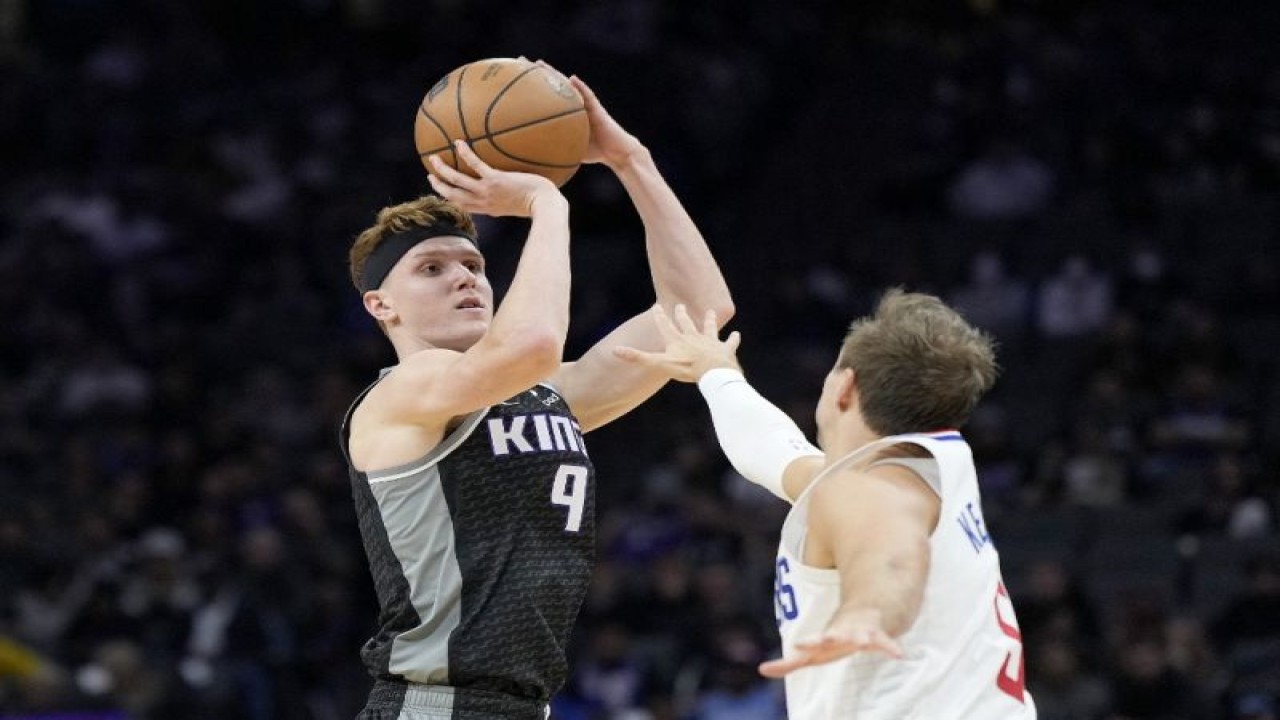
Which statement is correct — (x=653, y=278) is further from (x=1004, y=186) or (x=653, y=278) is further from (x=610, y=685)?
(x=1004, y=186)

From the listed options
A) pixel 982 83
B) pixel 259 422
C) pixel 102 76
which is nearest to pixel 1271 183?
pixel 982 83

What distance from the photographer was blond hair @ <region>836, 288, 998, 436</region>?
388 centimetres

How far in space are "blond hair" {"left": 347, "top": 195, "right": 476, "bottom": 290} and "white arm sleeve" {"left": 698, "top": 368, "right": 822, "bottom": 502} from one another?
3.08 ft

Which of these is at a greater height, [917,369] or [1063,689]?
[917,369]

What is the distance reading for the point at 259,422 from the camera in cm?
1467

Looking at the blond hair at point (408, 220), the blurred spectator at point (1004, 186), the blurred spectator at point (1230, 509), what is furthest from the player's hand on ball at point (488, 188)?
the blurred spectator at point (1004, 186)

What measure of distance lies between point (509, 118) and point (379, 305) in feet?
1.98

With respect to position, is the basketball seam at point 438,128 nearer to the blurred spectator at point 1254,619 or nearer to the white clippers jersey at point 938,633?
the white clippers jersey at point 938,633

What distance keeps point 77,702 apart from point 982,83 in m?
9.12

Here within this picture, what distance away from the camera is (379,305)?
5.00 meters

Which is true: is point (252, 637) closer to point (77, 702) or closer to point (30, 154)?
point (77, 702)

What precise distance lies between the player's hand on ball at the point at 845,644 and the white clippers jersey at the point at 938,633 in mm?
254

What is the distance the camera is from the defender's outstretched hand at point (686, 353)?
4.52 meters

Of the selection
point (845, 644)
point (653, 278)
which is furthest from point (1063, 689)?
point (845, 644)
